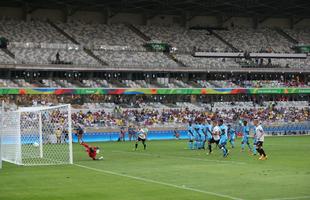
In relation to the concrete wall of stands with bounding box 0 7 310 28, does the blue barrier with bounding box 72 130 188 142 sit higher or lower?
lower

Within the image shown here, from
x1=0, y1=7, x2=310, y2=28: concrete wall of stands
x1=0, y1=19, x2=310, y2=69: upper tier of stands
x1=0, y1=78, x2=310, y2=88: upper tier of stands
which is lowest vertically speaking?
x1=0, y1=78, x2=310, y2=88: upper tier of stands

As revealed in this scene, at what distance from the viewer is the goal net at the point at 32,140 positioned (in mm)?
32031

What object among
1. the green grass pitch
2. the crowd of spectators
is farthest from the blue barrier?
the green grass pitch

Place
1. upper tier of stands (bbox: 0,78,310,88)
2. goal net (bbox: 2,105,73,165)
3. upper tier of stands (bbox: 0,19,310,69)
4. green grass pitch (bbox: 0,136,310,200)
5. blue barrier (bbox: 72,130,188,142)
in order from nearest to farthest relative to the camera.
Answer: green grass pitch (bbox: 0,136,310,200), goal net (bbox: 2,105,73,165), blue barrier (bbox: 72,130,188,142), upper tier of stands (bbox: 0,78,310,88), upper tier of stands (bbox: 0,19,310,69)

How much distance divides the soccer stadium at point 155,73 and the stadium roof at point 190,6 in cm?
17

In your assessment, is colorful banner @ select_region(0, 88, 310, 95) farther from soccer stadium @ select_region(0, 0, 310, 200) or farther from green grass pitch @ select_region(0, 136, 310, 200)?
green grass pitch @ select_region(0, 136, 310, 200)

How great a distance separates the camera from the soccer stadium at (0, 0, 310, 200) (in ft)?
166

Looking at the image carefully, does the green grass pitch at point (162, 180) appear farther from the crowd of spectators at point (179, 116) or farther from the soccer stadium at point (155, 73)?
the crowd of spectators at point (179, 116)

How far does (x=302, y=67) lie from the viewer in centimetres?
8675

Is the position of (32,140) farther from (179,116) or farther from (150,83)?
(150,83)

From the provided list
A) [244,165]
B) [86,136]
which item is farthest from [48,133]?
[244,165]

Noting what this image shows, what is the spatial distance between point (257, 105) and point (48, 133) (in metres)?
40.1

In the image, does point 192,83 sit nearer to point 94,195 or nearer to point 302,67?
point 302,67

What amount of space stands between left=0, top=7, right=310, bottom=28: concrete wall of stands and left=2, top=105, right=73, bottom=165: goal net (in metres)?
39.5
